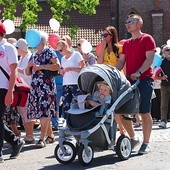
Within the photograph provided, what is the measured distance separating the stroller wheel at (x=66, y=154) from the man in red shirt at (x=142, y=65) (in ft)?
3.94

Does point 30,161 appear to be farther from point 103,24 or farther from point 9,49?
point 103,24

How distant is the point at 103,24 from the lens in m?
41.7

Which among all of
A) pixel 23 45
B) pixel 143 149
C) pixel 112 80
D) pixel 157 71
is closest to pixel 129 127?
pixel 143 149

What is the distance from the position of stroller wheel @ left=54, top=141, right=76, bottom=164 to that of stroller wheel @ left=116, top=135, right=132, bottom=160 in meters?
0.62

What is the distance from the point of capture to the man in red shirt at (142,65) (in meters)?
8.56

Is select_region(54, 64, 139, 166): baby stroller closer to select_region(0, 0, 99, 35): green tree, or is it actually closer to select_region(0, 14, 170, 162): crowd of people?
select_region(0, 14, 170, 162): crowd of people

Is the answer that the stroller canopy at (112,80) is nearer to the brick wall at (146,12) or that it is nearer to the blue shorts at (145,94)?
the blue shorts at (145,94)

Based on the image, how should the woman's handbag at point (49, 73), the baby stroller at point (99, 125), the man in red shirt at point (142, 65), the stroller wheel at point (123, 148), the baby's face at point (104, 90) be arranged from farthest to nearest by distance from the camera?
the woman's handbag at point (49, 73) → the man in red shirt at point (142, 65) → the baby's face at point (104, 90) → the stroller wheel at point (123, 148) → the baby stroller at point (99, 125)

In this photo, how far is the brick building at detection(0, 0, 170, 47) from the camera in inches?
1639

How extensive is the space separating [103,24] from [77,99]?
1331 inches

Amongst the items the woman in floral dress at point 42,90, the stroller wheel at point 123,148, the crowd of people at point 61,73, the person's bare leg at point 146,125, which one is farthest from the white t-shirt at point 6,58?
the person's bare leg at point 146,125

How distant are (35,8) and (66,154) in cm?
2717

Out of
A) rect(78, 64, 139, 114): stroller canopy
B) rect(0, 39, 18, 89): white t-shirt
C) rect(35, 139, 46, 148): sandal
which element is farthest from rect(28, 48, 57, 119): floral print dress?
rect(0, 39, 18, 89): white t-shirt

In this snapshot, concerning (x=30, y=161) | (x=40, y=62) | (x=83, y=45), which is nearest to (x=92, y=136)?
(x=30, y=161)
